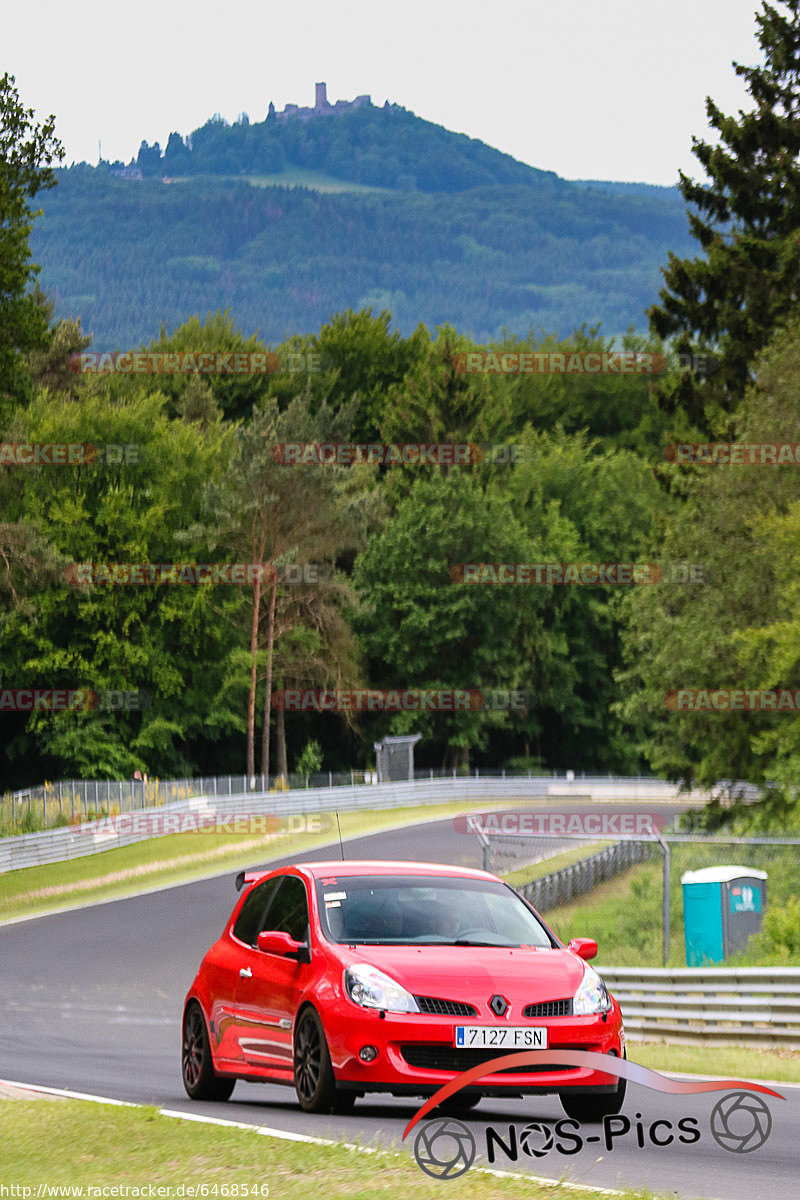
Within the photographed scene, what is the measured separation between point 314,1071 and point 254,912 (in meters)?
1.83

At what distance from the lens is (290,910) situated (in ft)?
35.9

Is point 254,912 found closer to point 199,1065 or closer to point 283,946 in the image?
point 199,1065

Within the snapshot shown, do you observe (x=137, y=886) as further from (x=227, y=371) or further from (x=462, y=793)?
(x=227, y=371)

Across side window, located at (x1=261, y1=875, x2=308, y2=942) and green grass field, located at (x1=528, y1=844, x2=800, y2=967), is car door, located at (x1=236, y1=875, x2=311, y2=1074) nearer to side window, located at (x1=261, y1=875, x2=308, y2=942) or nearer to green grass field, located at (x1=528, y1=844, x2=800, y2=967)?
side window, located at (x1=261, y1=875, x2=308, y2=942)

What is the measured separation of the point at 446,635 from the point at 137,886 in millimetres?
43715

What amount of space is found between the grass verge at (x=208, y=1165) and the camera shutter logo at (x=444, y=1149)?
9cm

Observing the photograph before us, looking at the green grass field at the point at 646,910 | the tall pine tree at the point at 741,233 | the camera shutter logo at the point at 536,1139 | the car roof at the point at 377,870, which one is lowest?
the green grass field at the point at 646,910

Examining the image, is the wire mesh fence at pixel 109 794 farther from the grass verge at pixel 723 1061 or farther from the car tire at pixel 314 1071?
the car tire at pixel 314 1071

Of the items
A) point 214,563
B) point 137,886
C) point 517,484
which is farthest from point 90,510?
point 137,886

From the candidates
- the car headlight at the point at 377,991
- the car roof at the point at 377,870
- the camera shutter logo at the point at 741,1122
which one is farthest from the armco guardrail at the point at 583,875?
the car headlight at the point at 377,991

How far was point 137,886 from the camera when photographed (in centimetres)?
4331

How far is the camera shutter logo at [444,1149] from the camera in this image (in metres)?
7.97

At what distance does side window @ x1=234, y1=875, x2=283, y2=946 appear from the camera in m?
11.4

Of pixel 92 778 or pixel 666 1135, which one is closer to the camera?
pixel 666 1135
